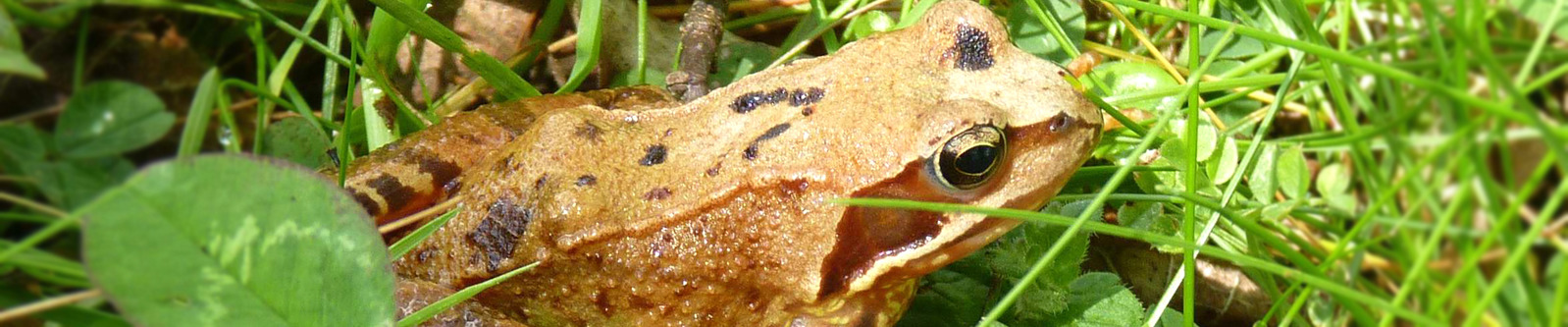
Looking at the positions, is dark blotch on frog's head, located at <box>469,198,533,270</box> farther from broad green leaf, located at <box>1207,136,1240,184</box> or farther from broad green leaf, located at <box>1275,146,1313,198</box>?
broad green leaf, located at <box>1275,146,1313,198</box>

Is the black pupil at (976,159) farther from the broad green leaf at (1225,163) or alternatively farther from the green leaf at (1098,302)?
the broad green leaf at (1225,163)

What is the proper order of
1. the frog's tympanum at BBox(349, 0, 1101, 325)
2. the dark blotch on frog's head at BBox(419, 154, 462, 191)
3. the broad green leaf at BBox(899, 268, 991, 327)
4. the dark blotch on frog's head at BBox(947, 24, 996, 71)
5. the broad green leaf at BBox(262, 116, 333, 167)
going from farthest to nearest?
1. the broad green leaf at BBox(899, 268, 991, 327)
2. the dark blotch on frog's head at BBox(419, 154, 462, 191)
3. the dark blotch on frog's head at BBox(947, 24, 996, 71)
4. the frog's tympanum at BBox(349, 0, 1101, 325)
5. the broad green leaf at BBox(262, 116, 333, 167)

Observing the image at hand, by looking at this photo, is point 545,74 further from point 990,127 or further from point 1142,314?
point 1142,314

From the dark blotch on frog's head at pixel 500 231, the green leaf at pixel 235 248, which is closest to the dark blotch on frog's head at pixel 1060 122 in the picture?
the dark blotch on frog's head at pixel 500 231

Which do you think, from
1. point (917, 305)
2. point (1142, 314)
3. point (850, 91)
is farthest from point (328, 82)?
point (1142, 314)

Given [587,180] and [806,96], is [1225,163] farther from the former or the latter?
[587,180]

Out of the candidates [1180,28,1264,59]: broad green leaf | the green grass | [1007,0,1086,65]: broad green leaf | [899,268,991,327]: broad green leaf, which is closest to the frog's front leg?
the green grass

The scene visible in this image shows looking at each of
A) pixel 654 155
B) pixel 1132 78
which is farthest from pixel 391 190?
pixel 1132 78
